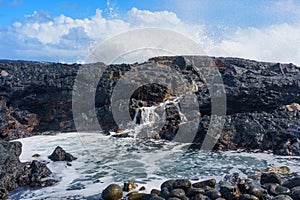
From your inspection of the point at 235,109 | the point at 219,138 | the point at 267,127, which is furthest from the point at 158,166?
the point at 235,109

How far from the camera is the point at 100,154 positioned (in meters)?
15.8

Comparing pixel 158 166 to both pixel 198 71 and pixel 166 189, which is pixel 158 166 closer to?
pixel 166 189

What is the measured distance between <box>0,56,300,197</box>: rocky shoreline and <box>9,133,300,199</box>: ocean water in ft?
3.90

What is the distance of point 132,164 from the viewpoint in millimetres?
13711

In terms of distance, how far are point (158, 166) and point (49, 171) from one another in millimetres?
4666

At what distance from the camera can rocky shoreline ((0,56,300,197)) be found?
15.7 m

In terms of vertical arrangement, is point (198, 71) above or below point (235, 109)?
above

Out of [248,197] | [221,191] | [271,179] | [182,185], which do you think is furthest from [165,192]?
[271,179]

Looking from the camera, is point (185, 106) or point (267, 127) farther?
point (185, 106)

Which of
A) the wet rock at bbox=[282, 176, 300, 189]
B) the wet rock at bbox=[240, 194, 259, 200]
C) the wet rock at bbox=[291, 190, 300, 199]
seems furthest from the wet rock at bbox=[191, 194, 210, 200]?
the wet rock at bbox=[282, 176, 300, 189]

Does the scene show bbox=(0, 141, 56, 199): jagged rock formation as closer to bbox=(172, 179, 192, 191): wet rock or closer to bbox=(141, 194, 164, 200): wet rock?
bbox=(141, 194, 164, 200): wet rock

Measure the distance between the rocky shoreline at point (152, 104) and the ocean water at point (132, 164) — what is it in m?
1.19

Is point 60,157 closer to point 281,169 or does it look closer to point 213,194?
point 213,194

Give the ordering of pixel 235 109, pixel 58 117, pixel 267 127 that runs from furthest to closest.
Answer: pixel 58 117 < pixel 235 109 < pixel 267 127
